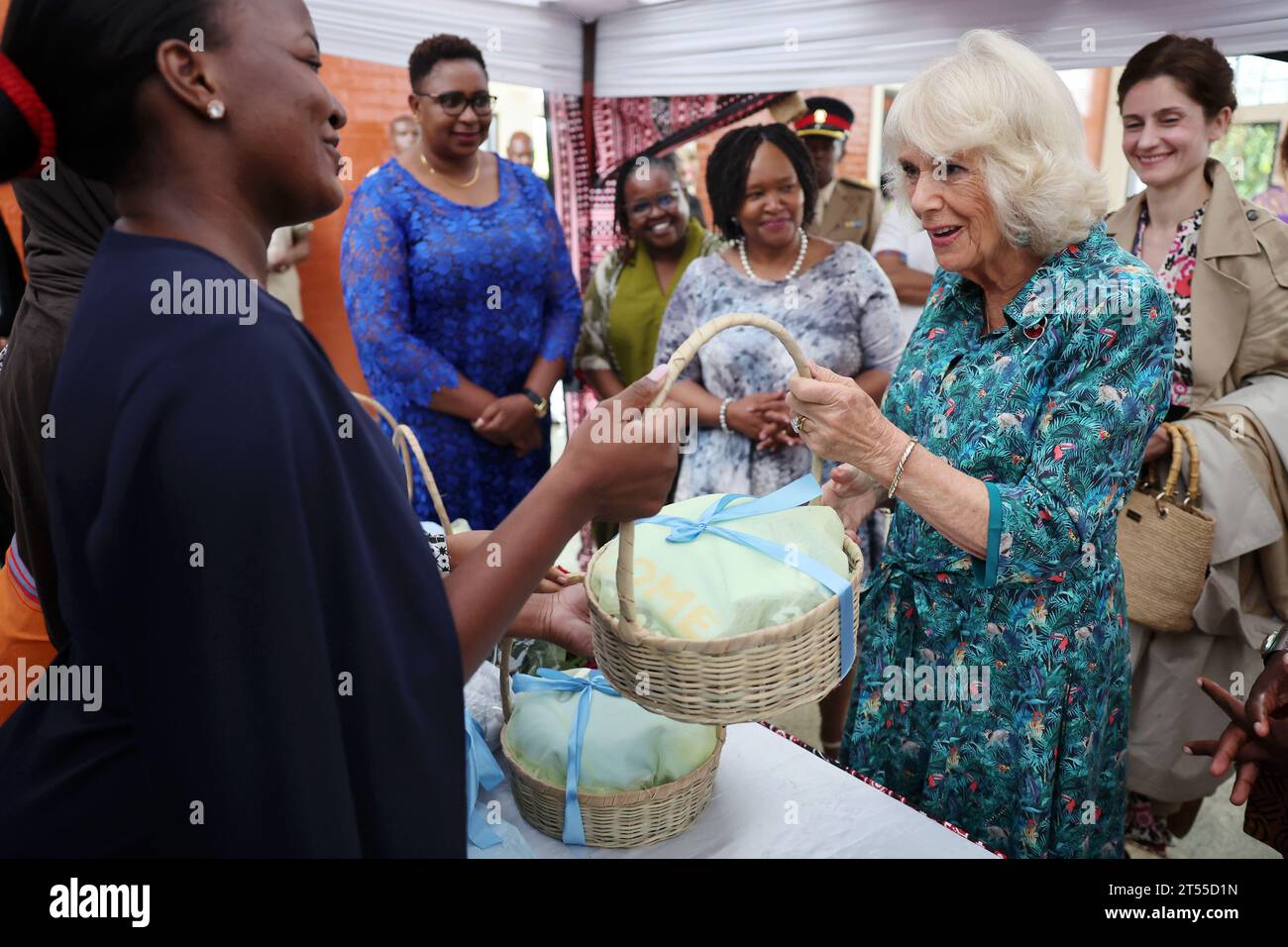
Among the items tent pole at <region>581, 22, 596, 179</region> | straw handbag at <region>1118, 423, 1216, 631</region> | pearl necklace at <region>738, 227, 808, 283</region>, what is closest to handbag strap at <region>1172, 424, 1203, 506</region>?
straw handbag at <region>1118, 423, 1216, 631</region>

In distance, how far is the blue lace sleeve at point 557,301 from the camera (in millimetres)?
3404

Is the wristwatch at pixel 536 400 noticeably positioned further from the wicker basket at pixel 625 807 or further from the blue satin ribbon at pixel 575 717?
the wicker basket at pixel 625 807

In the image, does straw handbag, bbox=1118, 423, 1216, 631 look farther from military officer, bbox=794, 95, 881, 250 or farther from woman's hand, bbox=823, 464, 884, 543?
military officer, bbox=794, 95, 881, 250

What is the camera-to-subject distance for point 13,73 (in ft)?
2.64

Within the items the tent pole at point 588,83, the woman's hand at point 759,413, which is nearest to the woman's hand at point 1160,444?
the woman's hand at point 759,413

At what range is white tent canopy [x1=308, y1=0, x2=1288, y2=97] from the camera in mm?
3105

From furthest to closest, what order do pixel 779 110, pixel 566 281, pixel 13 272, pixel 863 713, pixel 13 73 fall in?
pixel 779 110 < pixel 566 281 < pixel 13 272 < pixel 863 713 < pixel 13 73

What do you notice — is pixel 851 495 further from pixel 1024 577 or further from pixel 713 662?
pixel 713 662

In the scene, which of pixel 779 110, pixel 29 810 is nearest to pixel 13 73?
pixel 29 810

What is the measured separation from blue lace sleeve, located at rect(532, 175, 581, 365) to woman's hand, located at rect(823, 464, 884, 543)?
167cm

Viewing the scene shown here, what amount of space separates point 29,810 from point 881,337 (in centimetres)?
256

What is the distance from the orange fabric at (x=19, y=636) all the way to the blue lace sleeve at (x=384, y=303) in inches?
64.6

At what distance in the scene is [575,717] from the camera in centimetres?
159
